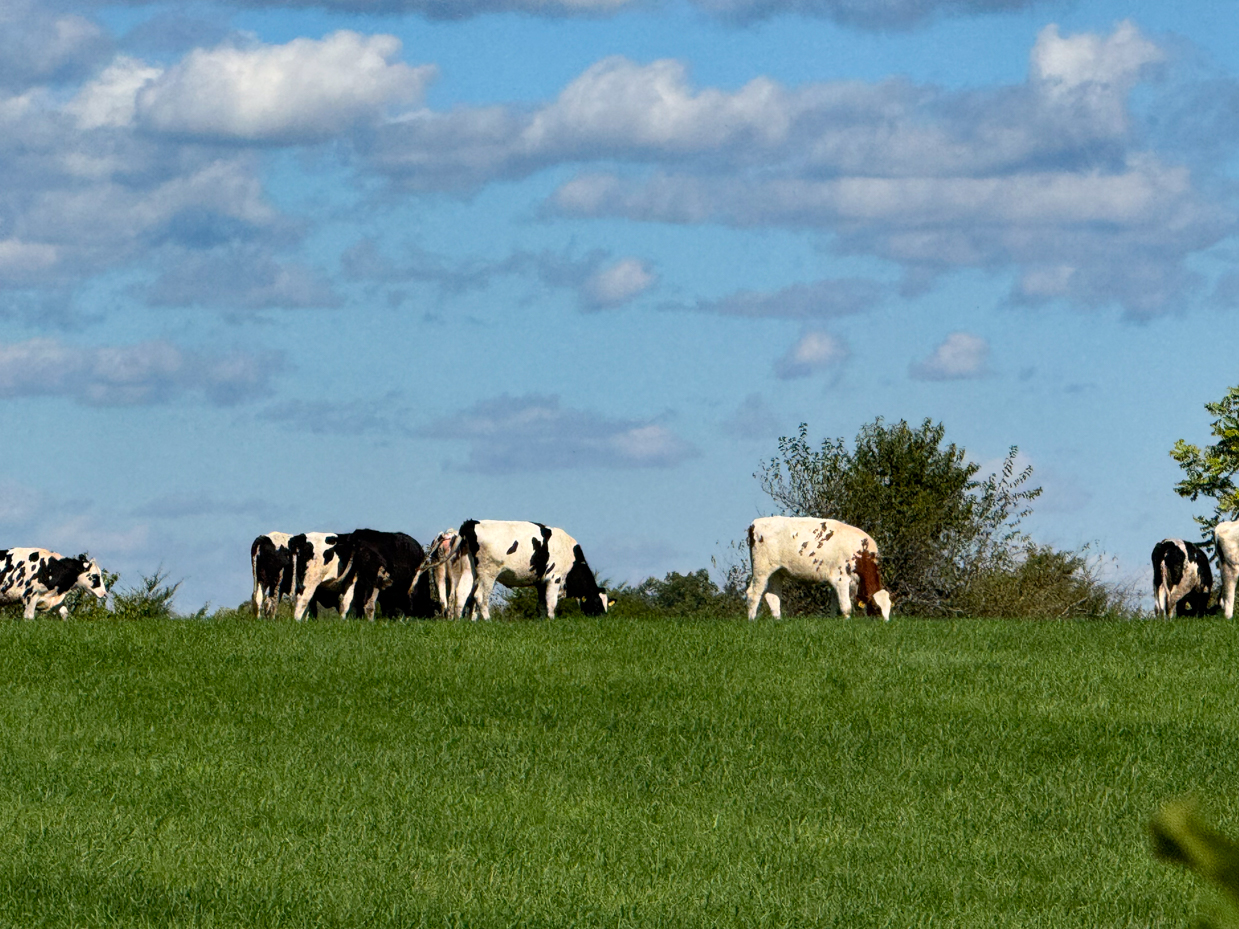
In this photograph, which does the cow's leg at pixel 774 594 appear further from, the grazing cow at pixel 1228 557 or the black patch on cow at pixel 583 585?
the grazing cow at pixel 1228 557

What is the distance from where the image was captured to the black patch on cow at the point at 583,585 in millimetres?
28969

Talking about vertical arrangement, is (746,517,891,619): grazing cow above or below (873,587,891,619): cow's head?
above

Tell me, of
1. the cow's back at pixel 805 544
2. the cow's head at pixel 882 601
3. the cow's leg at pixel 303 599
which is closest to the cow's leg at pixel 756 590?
the cow's back at pixel 805 544

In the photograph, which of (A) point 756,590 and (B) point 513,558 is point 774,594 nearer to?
(A) point 756,590

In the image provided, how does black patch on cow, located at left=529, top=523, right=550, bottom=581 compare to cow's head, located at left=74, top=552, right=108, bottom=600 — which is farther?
cow's head, located at left=74, top=552, right=108, bottom=600

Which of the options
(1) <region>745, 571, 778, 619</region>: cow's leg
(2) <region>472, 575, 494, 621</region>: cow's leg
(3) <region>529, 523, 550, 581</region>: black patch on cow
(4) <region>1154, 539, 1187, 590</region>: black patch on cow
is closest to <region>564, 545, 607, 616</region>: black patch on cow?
(3) <region>529, 523, 550, 581</region>: black patch on cow

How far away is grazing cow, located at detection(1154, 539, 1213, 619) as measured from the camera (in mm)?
33000

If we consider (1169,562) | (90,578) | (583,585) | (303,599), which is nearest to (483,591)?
(583,585)

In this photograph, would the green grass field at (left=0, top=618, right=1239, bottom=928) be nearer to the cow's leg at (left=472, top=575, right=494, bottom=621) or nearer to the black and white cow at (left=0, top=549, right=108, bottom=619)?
the cow's leg at (left=472, top=575, right=494, bottom=621)

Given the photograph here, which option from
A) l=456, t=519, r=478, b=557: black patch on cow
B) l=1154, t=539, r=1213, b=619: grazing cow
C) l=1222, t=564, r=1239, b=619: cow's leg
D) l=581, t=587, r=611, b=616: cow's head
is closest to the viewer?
l=456, t=519, r=478, b=557: black patch on cow

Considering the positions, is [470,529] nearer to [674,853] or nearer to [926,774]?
[926,774]

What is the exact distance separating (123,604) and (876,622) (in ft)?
79.3

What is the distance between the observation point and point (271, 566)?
100ft

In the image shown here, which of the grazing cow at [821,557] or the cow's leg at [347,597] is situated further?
the cow's leg at [347,597]
